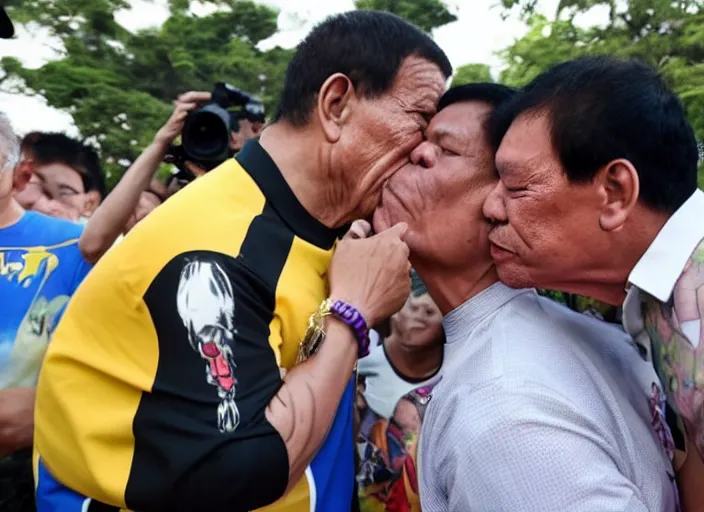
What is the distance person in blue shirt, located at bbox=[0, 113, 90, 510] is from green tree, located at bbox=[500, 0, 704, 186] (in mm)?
5180

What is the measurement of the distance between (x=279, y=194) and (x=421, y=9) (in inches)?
447

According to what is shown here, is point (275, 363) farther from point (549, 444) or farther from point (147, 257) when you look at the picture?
point (549, 444)

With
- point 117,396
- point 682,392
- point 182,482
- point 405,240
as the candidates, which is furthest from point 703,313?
point 117,396

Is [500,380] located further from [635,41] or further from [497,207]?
[635,41]

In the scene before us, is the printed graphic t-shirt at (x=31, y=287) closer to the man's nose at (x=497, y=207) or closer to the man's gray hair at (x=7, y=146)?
the man's gray hair at (x=7, y=146)

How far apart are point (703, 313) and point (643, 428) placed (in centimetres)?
38

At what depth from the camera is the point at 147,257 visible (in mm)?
1751

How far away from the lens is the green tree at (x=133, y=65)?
11.1 m

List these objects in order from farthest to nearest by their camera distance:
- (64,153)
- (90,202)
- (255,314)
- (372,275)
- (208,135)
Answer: (90,202)
(64,153)
(208,135)
(372,275)
(255,314)

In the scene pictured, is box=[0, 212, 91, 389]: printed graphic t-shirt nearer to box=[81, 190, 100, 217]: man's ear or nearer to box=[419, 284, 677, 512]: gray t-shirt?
box=[81, 190, 100, 217]: man's ear

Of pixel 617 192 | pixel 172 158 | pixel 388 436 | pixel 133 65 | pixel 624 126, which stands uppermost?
pixel 624 126

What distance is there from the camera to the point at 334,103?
2.08 meters

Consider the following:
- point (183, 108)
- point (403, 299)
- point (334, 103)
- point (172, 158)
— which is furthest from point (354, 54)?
point (172, 158)

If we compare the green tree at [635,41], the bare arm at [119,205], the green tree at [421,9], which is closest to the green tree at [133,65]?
the green tree at [421,9]
